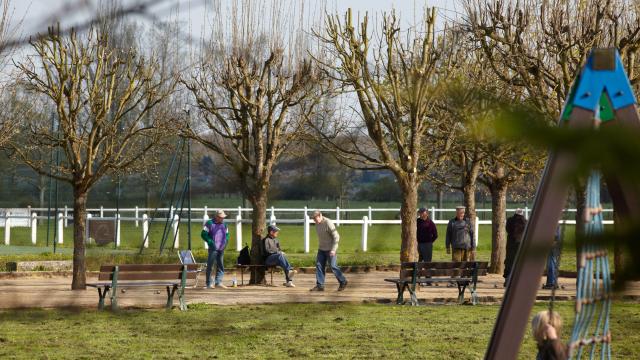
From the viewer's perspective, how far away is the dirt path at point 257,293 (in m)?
1.08

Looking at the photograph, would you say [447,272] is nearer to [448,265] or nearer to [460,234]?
[448,265]

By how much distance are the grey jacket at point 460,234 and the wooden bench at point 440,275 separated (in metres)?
3.33

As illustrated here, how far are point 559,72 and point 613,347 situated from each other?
990 cm

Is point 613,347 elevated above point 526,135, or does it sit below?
below

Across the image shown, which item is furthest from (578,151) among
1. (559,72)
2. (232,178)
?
(559,72)

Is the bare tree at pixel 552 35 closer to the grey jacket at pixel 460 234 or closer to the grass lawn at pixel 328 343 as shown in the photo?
the grey jacket at pixel 460 234

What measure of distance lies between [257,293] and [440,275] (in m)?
2.99

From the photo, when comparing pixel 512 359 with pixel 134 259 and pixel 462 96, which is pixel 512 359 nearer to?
pixel 134 259

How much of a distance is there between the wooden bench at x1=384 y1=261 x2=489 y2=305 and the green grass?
34.8 inches

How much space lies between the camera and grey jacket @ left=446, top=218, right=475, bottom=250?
2020 cm

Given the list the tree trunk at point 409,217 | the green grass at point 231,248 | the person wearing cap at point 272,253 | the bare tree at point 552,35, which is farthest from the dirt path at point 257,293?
the bare tree at point 552,35

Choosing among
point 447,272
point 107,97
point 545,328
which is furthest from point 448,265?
point 107,97

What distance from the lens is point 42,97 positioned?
3.60 m

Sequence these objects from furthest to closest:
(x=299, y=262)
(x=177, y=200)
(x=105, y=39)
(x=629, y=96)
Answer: (x=299, y=262), (x=629, y=96), (x=177, y=200), (x=105, y=39)
